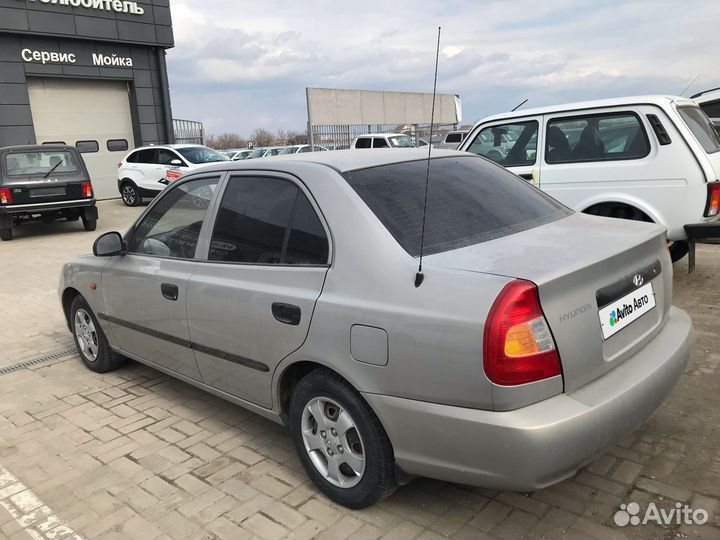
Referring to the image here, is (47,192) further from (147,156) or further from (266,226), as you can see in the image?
(266,226)

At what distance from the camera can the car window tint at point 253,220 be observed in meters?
3.06

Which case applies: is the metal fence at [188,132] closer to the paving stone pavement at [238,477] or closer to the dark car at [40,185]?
the dark car at [40,185]

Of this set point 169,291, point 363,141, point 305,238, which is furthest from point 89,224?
point 363,141

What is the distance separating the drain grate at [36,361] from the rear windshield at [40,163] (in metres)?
7.76

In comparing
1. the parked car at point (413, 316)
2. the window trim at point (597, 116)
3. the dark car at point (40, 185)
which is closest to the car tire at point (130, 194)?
the dark car at point (40, 185)

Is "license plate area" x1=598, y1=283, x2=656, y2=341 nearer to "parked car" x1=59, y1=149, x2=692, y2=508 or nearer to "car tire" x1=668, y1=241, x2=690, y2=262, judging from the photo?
"parked car" x1=59, y1=149, x2=692, y2=508

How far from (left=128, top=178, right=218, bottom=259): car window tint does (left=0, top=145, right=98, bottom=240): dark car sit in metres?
9.00

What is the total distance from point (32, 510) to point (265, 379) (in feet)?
4.35

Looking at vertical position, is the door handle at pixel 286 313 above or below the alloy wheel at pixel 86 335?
above

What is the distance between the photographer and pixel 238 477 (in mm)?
3145

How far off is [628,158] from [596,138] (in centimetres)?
42

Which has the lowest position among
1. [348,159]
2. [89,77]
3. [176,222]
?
[176,222]

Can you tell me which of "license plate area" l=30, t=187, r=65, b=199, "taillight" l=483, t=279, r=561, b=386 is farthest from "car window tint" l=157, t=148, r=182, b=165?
"taillight" l=483, t=279, r=561, b=386

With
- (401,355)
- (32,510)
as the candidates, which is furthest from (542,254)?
(32,510)
